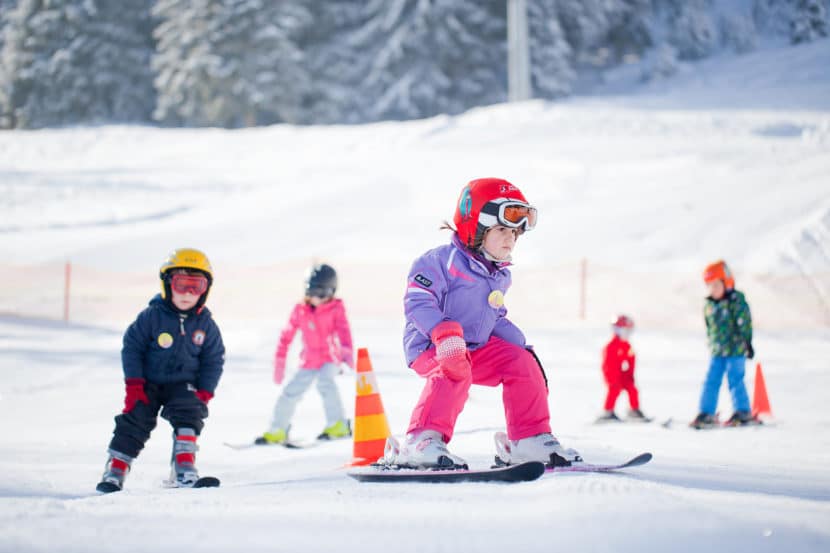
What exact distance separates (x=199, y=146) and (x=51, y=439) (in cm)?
2364

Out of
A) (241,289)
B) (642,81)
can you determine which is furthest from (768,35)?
(241,289)

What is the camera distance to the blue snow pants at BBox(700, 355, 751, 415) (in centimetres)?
801

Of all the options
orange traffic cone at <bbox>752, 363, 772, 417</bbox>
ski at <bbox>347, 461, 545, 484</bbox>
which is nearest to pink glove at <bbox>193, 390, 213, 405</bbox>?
ski at <bbox>347, 461, 545, 484</bbox>

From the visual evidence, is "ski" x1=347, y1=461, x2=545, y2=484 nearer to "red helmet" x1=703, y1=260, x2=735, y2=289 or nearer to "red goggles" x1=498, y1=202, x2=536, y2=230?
"red goggles" x1=498, y1=202, x2=536, y2=230

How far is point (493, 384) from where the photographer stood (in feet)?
14.0

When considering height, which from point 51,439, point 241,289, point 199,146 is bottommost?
point 51,439

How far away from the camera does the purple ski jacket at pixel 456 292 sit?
4.14 m

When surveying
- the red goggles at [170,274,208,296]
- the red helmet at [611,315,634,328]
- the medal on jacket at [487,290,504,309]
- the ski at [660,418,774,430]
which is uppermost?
the red goggles at [170,274,208,296]

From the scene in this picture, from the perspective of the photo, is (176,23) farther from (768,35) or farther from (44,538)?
(44,538)

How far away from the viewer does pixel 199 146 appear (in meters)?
29.2

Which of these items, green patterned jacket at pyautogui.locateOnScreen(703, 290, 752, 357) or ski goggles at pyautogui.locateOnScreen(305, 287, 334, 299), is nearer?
ski goggles at pyautogui.locateOnScreen(305, 287, 334, 299)

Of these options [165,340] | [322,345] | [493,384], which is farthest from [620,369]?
[165,340]

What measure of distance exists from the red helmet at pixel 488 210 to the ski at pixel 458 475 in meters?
1.26

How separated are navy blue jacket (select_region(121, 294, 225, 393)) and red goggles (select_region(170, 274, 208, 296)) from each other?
132mm
